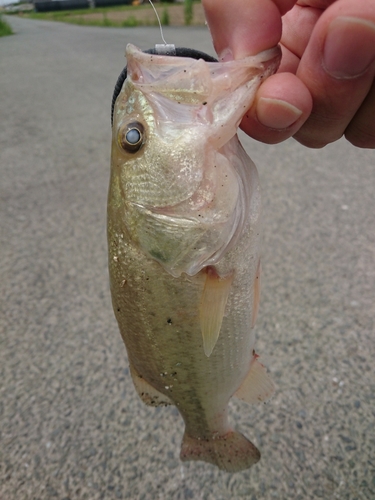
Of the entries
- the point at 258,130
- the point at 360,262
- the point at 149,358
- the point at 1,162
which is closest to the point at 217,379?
the point at 149,358

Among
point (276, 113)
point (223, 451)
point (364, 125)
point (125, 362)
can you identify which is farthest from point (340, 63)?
point (125, 362)

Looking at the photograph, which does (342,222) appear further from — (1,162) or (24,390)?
(1,162)

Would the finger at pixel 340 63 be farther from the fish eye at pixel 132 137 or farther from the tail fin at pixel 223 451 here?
the tail fin at pixel 223 451

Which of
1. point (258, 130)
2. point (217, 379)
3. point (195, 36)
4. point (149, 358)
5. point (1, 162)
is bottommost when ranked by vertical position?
point (195, 36)

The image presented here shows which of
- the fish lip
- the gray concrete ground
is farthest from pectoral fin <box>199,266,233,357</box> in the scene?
the gray concrete ground

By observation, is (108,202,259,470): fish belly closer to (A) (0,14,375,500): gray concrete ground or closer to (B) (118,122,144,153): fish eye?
(B) (118,122,144,153): fish eye

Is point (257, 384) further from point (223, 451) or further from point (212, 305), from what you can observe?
point (212, 305)
